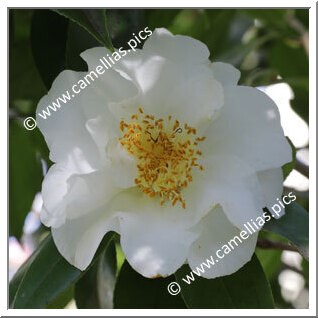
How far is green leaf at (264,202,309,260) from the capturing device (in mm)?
1045

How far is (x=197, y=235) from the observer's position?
994mm

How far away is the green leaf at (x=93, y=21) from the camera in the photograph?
3.18 ft

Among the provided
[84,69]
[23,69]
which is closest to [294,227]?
[84,69]

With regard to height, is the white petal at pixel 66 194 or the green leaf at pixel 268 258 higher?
the white petal at pixel 66 194

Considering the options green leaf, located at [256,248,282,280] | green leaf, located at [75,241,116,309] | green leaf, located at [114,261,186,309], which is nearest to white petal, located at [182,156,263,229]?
green leaf, located at [114,261,186,309]

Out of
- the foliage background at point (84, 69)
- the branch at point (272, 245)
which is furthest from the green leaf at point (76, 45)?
the branch at point (272, 245)

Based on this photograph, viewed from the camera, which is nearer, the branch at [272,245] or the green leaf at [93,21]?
the green leaf at [93,21]

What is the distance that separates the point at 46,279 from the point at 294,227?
1.45 ft

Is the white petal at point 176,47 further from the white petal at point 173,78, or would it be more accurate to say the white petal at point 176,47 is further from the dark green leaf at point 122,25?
the dark green leaf at point 122,25

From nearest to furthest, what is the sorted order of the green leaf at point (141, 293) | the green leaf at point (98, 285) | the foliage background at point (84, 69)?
the foliage background at point (84, 69), the green leaf at point (141, 293), the green leaf at point (98, 285)

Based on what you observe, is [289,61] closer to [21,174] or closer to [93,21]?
[21,174]

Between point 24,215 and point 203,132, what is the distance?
0.72m

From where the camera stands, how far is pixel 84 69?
111 centimetres

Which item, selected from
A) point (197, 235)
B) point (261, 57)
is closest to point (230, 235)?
point (197, 235)
